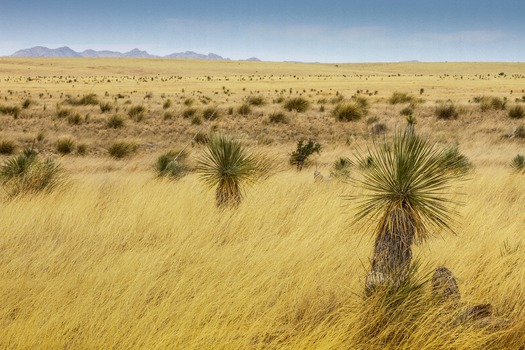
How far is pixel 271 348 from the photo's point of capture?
3088 mm

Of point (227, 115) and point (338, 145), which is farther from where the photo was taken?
point (227, 115)

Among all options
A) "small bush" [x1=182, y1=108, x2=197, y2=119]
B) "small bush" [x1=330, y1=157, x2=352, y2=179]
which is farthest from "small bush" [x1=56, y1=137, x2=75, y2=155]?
"small bush" [x1=330, y1=157, x2=352, y2=179]

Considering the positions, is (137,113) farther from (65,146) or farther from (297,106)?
(297,106)

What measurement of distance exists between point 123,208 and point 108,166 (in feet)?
21.9

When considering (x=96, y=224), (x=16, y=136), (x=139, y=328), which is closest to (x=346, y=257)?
(x=139, y=328)

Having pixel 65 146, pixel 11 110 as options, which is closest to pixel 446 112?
pixel 65 146

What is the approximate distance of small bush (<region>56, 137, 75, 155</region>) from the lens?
47.7ft

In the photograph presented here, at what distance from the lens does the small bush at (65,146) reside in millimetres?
14531

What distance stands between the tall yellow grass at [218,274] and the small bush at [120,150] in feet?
24.1

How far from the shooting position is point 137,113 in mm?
19688

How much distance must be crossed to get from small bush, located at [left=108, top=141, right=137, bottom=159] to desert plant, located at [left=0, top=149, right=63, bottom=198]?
588 centimetres

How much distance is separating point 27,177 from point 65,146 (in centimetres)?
715

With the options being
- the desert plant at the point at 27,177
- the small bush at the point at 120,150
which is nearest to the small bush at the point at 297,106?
the small bush at the point at 120,150

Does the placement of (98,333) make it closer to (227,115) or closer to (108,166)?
(108,166)
